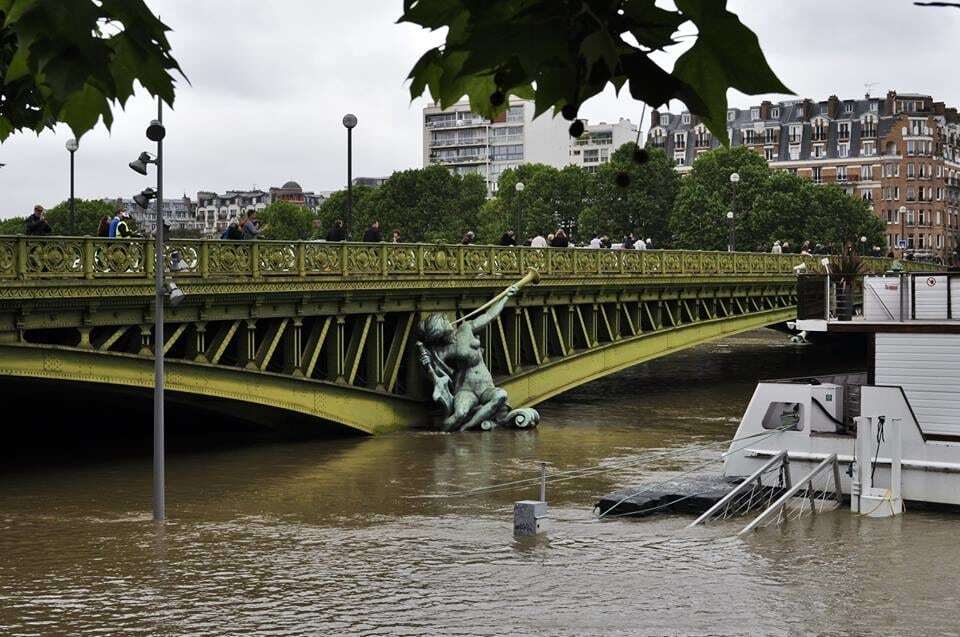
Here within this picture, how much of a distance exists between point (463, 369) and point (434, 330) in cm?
148

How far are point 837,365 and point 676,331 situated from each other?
2345 cm

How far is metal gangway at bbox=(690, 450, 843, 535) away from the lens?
25.8 m

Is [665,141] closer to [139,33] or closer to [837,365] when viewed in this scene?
[837,365]

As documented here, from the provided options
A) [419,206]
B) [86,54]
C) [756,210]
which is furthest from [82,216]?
[86,54]

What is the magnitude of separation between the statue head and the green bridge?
10.2 inches

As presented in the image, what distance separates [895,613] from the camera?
18484mm

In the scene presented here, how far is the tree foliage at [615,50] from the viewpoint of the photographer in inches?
133

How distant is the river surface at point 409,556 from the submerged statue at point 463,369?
2756mm

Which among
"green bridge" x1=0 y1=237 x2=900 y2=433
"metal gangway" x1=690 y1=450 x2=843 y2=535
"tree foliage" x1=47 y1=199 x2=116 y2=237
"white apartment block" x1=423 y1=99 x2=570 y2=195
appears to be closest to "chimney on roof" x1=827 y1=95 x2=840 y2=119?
"white apartment block" x1=423 y1=99 x2=570 y2=195

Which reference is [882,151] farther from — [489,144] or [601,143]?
[489,144]

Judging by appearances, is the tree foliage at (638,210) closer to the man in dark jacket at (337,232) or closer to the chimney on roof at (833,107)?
the chimney on roof at (833,107)

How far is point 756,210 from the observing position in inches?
4289

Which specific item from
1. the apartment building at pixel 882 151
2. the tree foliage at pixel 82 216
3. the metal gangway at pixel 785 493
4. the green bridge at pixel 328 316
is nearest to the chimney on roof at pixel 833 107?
the apartment building at pixel 882 151

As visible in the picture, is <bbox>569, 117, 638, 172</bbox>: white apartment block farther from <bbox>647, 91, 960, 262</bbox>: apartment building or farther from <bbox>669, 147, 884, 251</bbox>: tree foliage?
<bbox>669, 147, 884, 251</bbox>: tree foliage
